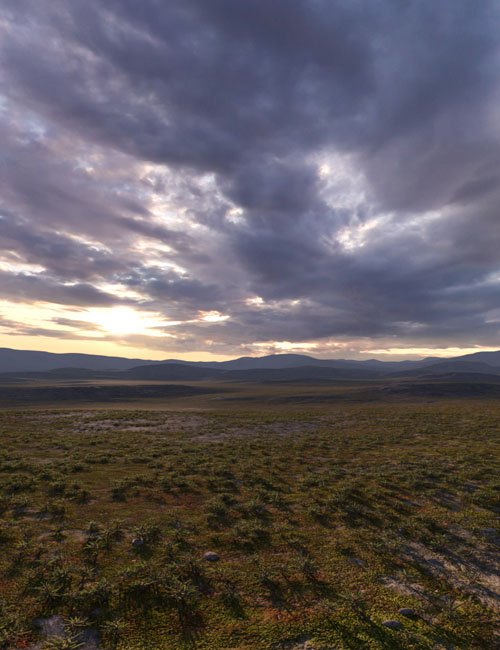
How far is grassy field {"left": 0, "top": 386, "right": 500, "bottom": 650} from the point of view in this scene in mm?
6047

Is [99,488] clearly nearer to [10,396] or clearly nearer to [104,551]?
[104,551]

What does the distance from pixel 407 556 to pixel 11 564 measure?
1222 cm

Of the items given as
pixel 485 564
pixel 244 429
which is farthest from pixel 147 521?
pixel 244 429

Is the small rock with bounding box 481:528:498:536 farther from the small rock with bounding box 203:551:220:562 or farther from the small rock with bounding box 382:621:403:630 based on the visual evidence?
the small rock with bounding box 203:551:220:562

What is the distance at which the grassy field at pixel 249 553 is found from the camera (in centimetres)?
605

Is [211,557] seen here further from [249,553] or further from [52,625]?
[52,625]

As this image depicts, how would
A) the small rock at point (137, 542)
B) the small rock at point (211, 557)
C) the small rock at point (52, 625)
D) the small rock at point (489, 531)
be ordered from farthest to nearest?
1. the small rock at point (489, 531)
2. the small rock at point (137, 542)
3. the small rock at point (211, 557)
4. the small rock at point (52, 625)

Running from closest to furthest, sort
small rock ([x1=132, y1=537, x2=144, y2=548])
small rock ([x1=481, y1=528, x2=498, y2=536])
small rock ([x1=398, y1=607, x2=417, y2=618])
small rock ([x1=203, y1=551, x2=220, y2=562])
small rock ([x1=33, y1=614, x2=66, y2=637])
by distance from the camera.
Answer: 1. small rock ([x1=33, y1=614, x2=66, y2=637])
2. small rock ([x1=398, y1=607, x2=417, y2=618])
3. small rock ([x1=203, y1=551, x2=220, y2=562])
4. small rock ([x1=132, y1=537, x2=144, y2=548])
5. small rock ([x1=481, y1=528, x2=498, y2=536])

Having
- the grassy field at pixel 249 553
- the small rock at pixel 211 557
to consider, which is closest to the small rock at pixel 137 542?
the grassy field at pixel 249 553

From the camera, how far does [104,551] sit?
873 centimetres

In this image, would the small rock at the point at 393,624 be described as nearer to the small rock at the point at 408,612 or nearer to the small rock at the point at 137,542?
the small rock at the point at 408,612

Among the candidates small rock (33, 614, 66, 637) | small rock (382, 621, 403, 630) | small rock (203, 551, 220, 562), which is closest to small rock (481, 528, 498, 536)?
small rock (382, 621, 403, 630)

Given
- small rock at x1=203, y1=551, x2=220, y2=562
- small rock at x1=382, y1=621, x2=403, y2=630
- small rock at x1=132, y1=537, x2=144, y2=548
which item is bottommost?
small rock at x1=203, y1=551, x2=220, y2=562

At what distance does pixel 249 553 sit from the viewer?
8.95m
